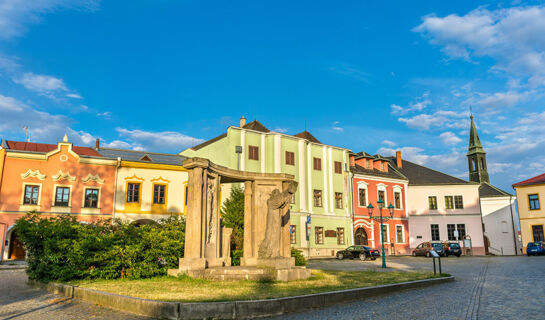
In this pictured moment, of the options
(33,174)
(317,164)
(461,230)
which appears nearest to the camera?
(33,174)

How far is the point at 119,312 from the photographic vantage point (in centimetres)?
836

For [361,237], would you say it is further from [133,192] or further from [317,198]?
[133,192]

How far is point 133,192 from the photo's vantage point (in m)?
33.5

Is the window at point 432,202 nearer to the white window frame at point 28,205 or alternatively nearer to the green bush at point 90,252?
the green bush at point 90,252

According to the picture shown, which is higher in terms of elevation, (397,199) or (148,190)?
(397,199)

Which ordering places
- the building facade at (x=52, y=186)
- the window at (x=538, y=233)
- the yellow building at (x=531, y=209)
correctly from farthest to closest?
the yellow building at (x=531, y=209) → the window at (x=538, y=233) → the building facade at (x=52, y=186)

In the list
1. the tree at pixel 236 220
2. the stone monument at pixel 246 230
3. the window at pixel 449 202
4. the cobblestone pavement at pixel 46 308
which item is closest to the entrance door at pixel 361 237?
the window at pixel 449 202

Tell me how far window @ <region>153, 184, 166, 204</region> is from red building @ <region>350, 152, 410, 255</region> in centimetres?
1952

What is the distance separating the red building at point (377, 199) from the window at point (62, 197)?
2676cm

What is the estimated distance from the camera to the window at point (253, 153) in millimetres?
35750

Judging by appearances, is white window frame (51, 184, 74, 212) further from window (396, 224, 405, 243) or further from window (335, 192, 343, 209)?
window (396, 224, 405, 243)

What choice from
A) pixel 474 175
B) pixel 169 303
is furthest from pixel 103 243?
pixel 474 175

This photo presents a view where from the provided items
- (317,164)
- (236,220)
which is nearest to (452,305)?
(236,220)

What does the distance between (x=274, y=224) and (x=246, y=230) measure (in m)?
2.01
